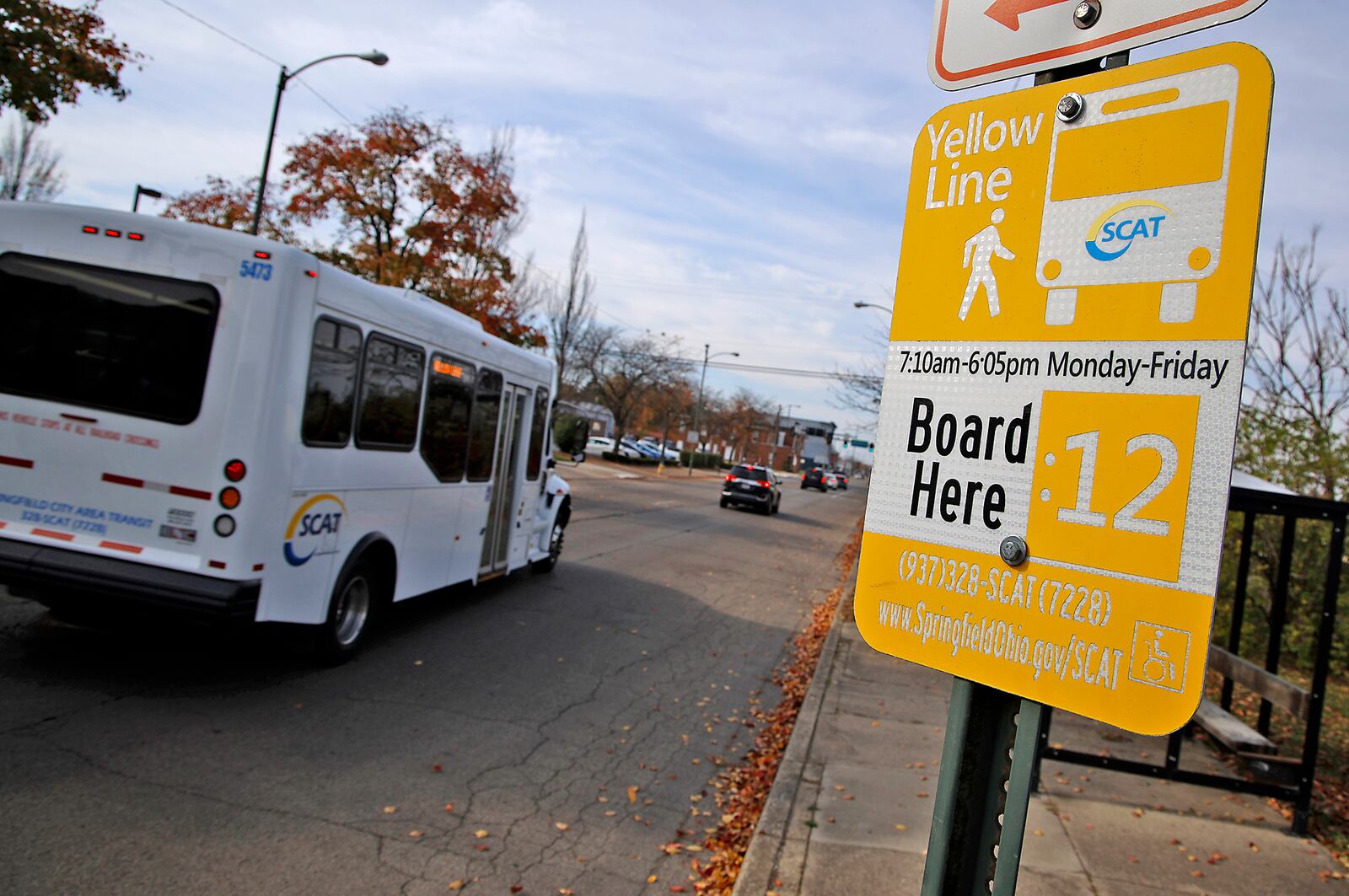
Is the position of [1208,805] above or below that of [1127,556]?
below

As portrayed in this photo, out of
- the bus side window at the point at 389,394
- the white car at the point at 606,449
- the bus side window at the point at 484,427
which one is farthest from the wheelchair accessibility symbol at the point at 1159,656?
the white car at the point at 606,449

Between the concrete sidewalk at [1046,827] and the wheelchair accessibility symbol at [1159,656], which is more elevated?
the wheelchair accessibility symbol at [1159,656]

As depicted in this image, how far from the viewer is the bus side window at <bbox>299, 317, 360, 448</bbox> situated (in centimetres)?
618

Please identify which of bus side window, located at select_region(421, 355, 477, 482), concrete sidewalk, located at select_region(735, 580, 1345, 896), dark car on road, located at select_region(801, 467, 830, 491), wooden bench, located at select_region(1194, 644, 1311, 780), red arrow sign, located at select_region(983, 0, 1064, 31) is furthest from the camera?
dark car on road, located at select_region(801, 467, 830, 491)

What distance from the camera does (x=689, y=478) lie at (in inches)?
2068

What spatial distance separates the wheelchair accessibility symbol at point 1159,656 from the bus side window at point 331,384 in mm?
5620

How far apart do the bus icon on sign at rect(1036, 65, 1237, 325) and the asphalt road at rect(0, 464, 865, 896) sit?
362 cm

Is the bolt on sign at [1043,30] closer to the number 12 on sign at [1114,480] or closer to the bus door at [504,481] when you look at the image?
the number 12 on sign at [1114,480]

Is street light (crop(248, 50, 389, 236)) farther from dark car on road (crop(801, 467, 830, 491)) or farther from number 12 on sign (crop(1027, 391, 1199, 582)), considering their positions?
dark car on road (crop(801, 467, 830, 491))

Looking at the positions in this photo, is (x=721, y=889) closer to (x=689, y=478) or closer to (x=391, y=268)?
(x=391, y=268)

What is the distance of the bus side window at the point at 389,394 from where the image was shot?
22.6 ft

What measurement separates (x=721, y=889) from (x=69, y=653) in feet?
15.9

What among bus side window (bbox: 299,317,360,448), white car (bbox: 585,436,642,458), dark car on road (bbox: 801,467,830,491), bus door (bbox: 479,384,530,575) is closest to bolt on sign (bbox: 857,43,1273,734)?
bus side window (bbox: 299,317,360,448)

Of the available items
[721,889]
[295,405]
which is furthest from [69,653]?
[721,889]
